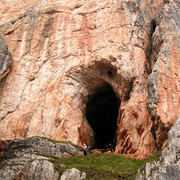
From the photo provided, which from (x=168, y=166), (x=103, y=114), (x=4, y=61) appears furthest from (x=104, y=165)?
(x=103, y=114)

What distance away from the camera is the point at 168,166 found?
14.4 m

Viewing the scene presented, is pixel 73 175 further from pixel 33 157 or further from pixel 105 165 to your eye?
pixel 33 157

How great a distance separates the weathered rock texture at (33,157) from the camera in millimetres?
15883

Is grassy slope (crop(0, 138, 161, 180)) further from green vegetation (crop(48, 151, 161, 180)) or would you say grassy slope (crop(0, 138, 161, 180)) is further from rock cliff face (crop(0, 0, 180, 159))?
rock cliff face (crop(0, 0, 180, 159))

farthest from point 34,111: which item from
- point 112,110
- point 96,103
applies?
point 112,110

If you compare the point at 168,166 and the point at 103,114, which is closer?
the point at 168,166

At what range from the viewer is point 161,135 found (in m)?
19.0

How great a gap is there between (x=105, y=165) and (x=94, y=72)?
954 cm

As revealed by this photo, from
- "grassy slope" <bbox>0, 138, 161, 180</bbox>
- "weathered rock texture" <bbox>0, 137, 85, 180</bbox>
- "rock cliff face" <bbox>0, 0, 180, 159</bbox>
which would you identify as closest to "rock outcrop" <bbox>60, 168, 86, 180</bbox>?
"weathered rock texture" <bbox>0, 137, 85, 180</bbox>

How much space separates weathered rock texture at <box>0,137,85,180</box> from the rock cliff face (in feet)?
9.39

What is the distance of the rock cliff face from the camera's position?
2095 cm

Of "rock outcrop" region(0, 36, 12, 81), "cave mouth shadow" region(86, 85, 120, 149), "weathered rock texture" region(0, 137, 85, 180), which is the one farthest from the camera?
"cave mouth shadow" region(86, 85, 120, 149)

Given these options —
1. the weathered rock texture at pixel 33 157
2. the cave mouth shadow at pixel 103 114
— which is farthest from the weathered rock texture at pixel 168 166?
the cave mouth shadow at pixel 103 114

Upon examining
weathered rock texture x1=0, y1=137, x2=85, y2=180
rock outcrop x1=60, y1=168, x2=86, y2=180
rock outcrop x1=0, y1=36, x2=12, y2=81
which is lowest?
rock outcrop x1=60, y1=168, x2=86, y2=180
